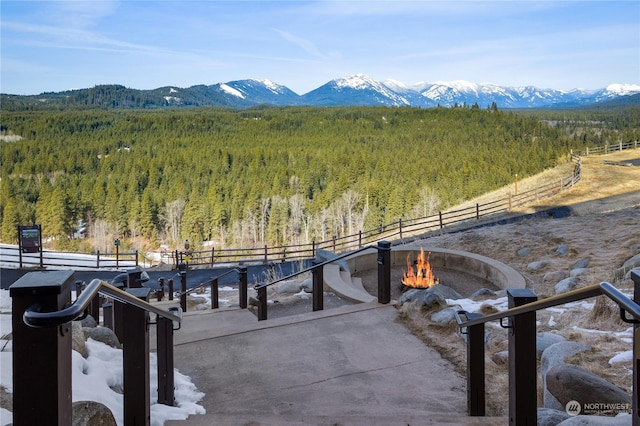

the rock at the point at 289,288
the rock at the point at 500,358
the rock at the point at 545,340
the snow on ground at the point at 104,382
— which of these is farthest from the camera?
the rock at the point at 289,288

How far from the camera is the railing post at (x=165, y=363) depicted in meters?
3.39

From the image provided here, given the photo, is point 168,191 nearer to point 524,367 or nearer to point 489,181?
point 489,181

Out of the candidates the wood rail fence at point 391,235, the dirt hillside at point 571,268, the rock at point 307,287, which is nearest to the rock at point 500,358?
the dirt hillside at point 571,268

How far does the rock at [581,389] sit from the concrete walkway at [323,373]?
0.60 m

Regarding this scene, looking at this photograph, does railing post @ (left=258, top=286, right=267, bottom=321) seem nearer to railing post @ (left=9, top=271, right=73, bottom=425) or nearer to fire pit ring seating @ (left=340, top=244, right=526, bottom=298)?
fire pit ring seating @ (left=340, top=244, right=526, bottom=298)

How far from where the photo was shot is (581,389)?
311 cm

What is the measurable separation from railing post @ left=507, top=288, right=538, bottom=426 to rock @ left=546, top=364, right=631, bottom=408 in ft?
3.00

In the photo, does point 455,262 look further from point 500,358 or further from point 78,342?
point 78,342

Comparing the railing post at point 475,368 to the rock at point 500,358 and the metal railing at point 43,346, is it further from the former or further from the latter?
the metal railing at point 43,346

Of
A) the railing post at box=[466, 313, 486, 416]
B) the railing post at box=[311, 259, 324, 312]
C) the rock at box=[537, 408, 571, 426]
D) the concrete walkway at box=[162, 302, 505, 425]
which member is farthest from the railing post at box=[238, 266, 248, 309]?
the rock at box=[537, 408, 571, 426]

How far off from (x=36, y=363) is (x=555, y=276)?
908 cm

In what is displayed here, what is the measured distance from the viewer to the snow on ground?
274 centimetres

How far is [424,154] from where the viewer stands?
85.9 m

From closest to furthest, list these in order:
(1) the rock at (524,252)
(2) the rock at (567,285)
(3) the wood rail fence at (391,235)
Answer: (2) the rock at (567,285) < (1) the rock at (524,252) < (3) the wood rail fence at (391,235)
